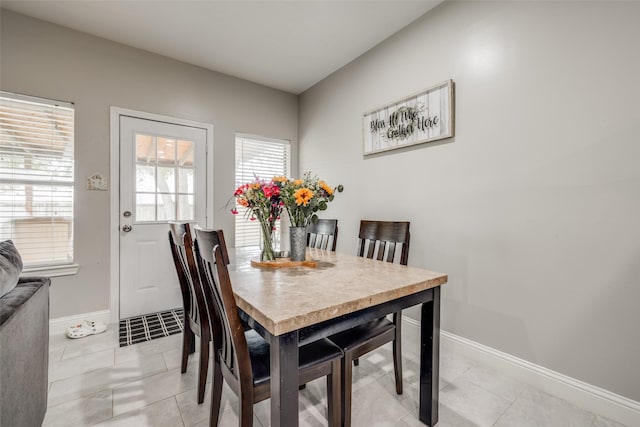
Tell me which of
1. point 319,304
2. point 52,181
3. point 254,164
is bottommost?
point 319,304

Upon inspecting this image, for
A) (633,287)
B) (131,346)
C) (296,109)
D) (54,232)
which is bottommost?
(131,346)

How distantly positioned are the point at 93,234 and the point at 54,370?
3.90 ft

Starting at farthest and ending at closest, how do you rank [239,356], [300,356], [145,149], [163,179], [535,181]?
[163,179] → [145,149] → [535,181] → [300,356] → [239,356]

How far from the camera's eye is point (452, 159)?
7.09ft

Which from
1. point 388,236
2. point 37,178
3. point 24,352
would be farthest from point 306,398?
point 37,178

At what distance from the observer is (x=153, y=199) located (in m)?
2.97

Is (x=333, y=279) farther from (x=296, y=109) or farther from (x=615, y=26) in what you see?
(x=296, y=109)

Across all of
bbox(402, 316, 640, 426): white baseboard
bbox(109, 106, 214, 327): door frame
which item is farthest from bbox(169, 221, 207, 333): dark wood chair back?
bbox(402, 316, 640, 426): white baseboard

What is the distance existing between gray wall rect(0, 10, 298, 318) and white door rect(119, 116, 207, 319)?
15cm

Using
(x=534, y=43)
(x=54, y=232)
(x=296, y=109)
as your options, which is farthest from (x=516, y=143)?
(x=54, y=232)

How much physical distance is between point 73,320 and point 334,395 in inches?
105

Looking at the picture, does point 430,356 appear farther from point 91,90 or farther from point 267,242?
point 91,90

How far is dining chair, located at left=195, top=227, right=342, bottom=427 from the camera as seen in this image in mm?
969

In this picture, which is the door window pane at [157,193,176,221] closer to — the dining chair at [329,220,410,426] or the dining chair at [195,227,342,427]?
the dining chair at [195,227,342,427]
